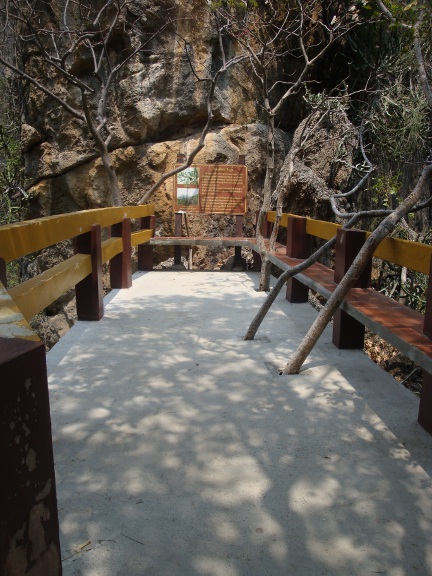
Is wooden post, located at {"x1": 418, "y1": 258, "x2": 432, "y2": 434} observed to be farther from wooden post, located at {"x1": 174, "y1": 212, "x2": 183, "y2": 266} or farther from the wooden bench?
wooden post, located at {"x1": 174, "y1": 212, "x2": 183, "y2": 266}

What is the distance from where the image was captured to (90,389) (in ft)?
10.2

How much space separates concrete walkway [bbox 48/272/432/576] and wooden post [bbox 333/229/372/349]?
0.20 metres

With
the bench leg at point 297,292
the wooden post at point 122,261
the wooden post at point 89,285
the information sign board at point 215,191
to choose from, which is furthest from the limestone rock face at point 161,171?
the wooden post at point 89,285

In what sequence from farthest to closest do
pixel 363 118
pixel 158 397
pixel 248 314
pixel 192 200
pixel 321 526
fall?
1. pixel 363 118
2. pixel 192 200
3. pixel 248 314
4. pixel 158 397
5. pixel 321 526

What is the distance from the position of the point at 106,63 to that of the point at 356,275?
8883mm

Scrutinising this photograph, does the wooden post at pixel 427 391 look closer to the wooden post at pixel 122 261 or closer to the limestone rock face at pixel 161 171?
the wooden post at pixel 122 261

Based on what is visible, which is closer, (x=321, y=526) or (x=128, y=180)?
(x=321, y=526)

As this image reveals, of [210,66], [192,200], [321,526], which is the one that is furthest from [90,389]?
[210,66]

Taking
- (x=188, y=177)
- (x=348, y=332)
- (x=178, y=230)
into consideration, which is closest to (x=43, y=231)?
(x=348, y=332)

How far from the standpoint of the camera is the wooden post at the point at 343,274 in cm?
387

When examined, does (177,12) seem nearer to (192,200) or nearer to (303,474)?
(192,200)

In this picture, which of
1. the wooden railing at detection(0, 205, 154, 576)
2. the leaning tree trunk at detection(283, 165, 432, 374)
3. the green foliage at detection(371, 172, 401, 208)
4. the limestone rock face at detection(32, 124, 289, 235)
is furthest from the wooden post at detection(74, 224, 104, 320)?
the limestone rock face at detection(32, 124, 289, 235)

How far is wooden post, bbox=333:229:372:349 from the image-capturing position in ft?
12.7

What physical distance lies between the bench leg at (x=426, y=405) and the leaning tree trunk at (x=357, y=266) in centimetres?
79
